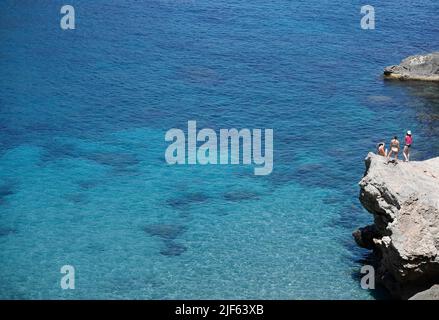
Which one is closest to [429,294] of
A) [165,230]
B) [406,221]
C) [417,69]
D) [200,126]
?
[406,221]

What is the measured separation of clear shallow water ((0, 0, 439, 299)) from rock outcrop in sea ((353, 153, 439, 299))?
15.0ft

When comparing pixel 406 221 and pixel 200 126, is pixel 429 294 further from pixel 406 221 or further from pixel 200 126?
pixel 200 126

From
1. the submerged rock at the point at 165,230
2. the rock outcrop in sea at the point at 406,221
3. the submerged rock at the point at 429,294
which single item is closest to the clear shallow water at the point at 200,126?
the submerged rock at the point at 165,230

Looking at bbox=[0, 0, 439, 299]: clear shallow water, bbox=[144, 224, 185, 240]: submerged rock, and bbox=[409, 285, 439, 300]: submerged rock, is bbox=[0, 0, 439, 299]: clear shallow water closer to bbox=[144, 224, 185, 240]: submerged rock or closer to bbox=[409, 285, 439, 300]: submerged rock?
bbox=[144, 224, 185, 240]: submerged rock

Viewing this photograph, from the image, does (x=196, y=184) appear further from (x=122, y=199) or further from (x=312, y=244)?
(x=312, y=244)

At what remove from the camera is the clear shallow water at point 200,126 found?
49312 millimetres

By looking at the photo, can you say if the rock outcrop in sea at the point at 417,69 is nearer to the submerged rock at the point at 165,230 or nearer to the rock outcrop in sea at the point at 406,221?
the rock outcrop in sea at the point at 406,221

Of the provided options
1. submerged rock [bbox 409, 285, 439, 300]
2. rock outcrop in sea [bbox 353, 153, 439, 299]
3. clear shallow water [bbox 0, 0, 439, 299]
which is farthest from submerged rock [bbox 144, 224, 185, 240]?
submerged rock [bbox 409, 285, 439, 300]

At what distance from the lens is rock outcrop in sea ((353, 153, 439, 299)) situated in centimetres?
4166

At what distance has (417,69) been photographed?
3292 inches

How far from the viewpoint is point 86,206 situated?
56.9m

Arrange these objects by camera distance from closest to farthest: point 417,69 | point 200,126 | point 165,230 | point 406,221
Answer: point 406,221, point 165,230, point 200,126, point 417,69

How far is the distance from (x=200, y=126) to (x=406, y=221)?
105 feet

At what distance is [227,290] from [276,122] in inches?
1123
